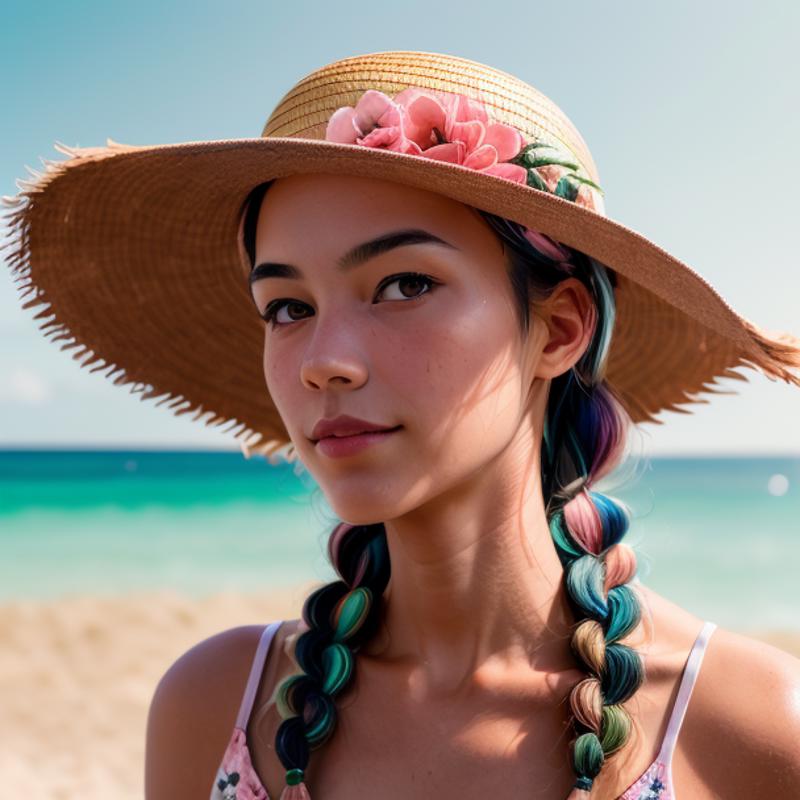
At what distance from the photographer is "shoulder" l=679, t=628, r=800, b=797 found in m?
1.66

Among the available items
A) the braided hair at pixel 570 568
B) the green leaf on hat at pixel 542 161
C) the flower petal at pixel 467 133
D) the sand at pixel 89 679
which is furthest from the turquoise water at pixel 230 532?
the flower petal at pixel 467 133

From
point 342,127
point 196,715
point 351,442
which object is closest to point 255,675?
point 196,715

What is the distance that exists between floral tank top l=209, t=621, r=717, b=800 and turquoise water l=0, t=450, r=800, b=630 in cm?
602

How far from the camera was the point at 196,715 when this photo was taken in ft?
6.73

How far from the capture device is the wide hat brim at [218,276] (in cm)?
170

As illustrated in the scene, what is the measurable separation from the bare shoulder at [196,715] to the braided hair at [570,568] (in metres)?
0.15

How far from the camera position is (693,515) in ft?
83.4

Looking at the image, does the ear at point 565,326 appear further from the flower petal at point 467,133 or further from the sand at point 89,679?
the sand at point 89,679

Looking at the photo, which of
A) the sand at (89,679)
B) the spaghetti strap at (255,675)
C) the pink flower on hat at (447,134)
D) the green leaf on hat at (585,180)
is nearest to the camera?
the pink flower on hat at (447,134)

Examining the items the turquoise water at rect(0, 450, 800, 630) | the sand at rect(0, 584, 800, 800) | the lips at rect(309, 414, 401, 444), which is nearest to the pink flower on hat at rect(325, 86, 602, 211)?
the lips at rect(309, 414, 401, 444)

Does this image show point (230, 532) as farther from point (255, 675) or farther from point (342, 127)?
point (342, 127)

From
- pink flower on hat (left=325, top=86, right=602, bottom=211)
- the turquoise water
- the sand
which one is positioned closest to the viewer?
pink flower on hat (left=325, top=86, right=602, bottom=211)

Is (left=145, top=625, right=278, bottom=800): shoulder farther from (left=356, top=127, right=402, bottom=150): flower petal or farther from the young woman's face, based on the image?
(left=356, top=127, right=402, bottom=150): flower petal

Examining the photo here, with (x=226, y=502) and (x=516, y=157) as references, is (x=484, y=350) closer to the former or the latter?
(x=516, y=157)
